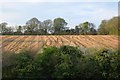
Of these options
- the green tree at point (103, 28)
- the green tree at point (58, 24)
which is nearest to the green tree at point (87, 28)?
the green tree at point (103, 28)

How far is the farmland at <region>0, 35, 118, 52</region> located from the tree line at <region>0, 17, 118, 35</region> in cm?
8

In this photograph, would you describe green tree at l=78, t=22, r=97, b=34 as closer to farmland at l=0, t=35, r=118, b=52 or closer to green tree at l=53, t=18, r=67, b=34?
farmland at l=0, t=35, r=118, b=52

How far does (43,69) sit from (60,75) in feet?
1.09

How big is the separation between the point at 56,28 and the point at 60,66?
928 millimetres

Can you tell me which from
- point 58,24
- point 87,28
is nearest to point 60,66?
point 58,24

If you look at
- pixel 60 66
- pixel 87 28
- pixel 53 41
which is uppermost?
pixel 87 28

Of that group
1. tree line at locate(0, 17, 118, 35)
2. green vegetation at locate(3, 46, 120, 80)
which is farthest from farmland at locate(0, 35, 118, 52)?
green vegetation at locate(3, 46, 120, 80)

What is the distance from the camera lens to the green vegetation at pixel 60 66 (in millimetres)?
5168

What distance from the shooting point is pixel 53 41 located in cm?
568

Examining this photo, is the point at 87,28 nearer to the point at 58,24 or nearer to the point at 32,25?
the point at 58,24

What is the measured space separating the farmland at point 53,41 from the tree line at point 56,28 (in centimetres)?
8

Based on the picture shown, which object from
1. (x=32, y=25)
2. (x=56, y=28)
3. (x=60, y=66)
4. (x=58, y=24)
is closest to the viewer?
(x=60, y=66)

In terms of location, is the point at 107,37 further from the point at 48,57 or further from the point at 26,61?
the point at 26,61

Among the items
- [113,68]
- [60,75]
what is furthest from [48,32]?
[113,68]
